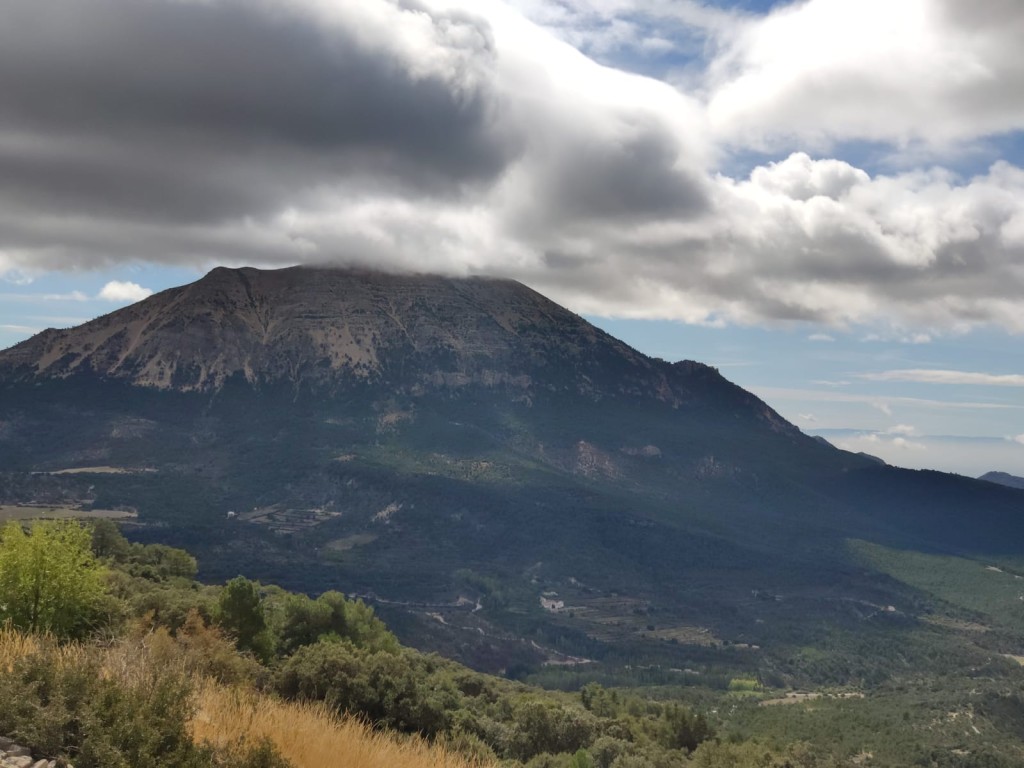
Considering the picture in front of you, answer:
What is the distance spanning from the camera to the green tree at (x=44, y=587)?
842 inches

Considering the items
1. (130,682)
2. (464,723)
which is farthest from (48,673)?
(464,723)

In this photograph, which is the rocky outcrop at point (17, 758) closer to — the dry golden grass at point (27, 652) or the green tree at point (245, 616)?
the dry golden grass at point (27, 652)

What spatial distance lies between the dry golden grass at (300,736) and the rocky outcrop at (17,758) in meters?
1.84

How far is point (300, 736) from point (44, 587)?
14.2 meters

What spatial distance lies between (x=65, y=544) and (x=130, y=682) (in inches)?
620

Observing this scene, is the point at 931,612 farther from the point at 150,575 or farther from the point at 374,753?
the point at 374,753

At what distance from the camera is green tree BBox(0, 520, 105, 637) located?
70.2 ft

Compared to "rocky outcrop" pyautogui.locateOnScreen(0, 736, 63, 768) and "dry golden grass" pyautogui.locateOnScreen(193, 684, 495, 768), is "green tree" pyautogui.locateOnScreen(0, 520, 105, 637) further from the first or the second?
"rocky outcrop" pyautogui.locateOnScreen(0, 736, 63, 768)

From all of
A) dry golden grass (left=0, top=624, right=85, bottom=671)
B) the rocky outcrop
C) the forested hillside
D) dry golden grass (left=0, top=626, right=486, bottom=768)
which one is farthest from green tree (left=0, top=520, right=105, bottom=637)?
the rocky outcrop

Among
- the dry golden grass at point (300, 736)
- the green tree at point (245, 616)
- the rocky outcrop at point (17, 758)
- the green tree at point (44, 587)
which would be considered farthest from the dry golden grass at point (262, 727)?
the green tree at point (245, 616)

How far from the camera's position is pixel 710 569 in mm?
197000

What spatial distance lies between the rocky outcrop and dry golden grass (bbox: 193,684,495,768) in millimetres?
1838

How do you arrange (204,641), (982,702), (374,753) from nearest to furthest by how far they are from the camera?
(374,753), (204,641), (982,702)

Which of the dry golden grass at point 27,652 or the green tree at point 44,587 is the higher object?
the dry golden grass at point 27,652
